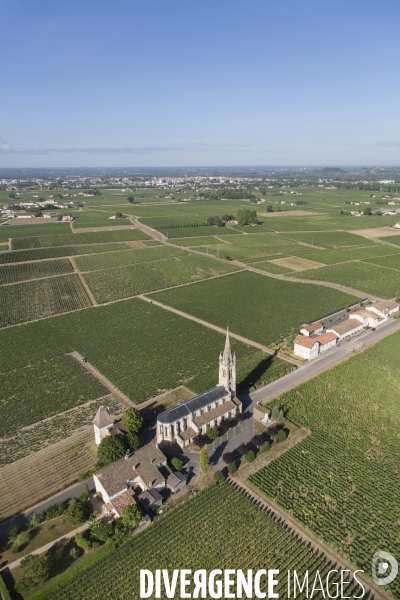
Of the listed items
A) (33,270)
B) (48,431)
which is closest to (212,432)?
(48,431)

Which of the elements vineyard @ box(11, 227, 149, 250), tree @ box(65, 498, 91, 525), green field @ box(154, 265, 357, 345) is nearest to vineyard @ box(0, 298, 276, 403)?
green field @ box(154, 265, 357, 345)

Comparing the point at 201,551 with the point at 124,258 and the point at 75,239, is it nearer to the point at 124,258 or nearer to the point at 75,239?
the point at 124,258

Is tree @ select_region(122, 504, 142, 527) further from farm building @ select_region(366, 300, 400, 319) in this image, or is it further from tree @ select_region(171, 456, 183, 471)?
farm building @ select_region(366, 300, 400, 319)

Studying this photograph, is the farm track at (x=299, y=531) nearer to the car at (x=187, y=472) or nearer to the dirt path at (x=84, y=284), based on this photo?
the car at (x=187, y=472)

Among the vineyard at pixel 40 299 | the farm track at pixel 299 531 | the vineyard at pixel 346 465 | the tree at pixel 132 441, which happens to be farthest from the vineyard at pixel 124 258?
the farm track at pixel 299 531

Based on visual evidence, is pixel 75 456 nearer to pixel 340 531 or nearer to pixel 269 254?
pixel 340 531

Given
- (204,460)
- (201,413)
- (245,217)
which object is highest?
(245,217)
